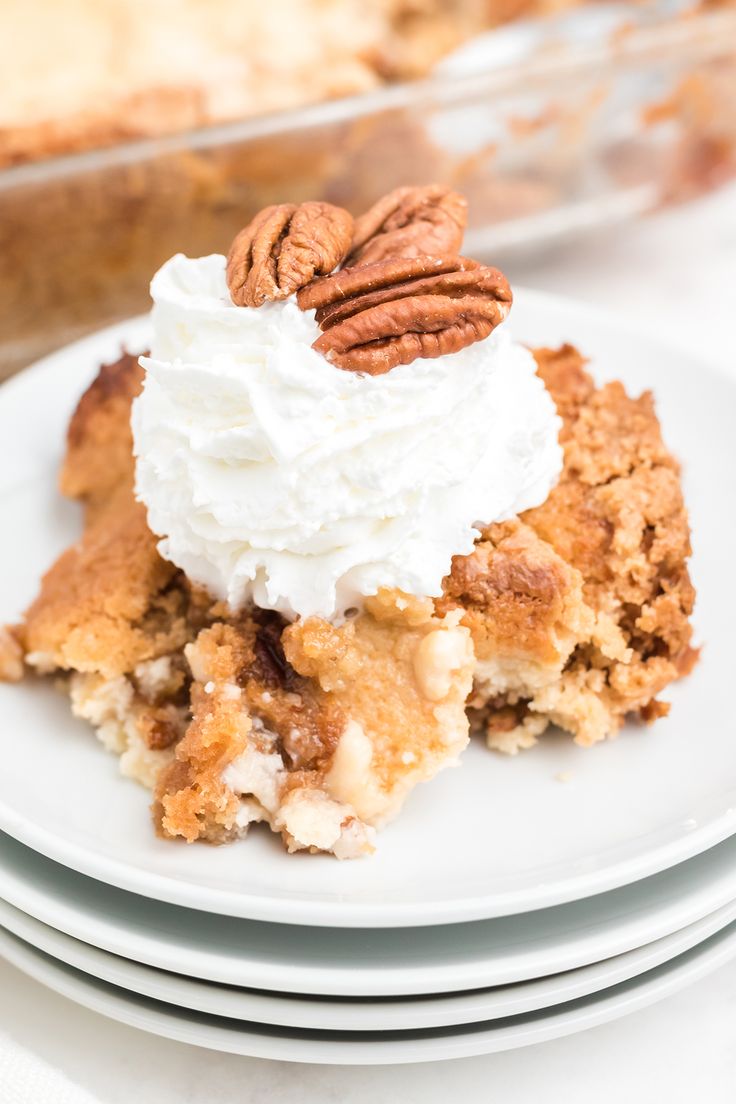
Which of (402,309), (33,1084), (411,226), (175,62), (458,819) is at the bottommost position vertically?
(33,1084)

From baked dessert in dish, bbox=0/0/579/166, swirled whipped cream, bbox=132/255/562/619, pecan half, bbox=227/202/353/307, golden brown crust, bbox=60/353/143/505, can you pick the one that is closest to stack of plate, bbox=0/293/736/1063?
swirled whipped cream, bbox=132/255/562/619

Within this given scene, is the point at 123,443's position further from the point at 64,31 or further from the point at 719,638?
the point at 64,31

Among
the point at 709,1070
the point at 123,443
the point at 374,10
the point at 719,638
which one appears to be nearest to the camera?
the point at 709,1070

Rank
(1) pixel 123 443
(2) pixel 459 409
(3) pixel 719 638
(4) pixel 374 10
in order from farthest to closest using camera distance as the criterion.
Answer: (4) pixel 374 10 < (1) pixel 123 443 < (3) pixel 719 638 < (2) pixel 459 409

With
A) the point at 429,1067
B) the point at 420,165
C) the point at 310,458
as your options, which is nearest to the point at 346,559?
the point at 310,458

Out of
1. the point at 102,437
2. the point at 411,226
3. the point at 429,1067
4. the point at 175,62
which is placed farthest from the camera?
the point at 175,62

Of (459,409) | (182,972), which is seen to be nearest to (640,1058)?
(182,972)

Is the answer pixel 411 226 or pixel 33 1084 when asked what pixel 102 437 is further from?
pixel 33 1084
